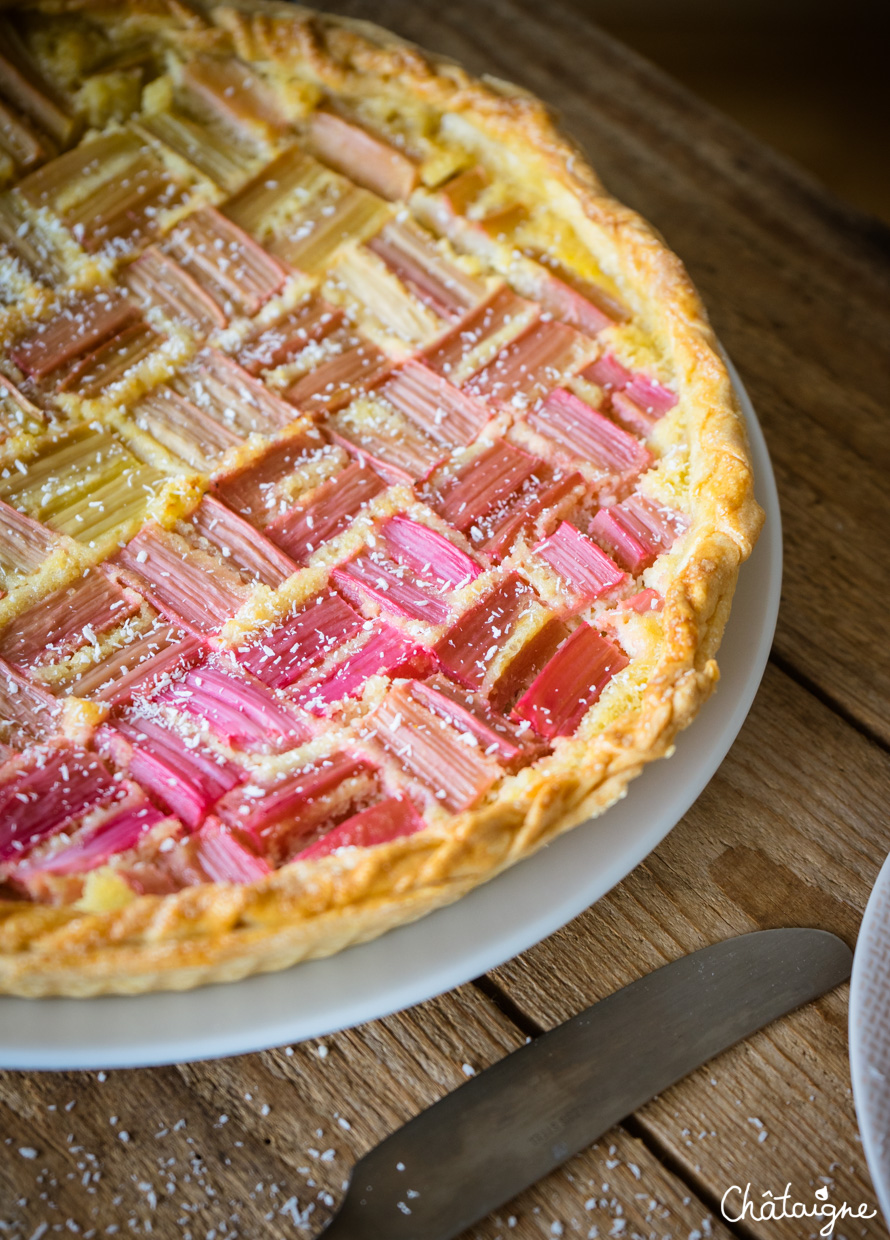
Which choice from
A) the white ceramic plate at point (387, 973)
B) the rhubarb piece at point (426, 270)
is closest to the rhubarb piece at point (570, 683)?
the white ceramic plate at point (387, 973)

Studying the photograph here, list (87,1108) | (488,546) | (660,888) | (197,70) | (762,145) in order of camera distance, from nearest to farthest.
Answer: (87,1108) < (660,888) < (488,546) < (197,70) < (762,145)

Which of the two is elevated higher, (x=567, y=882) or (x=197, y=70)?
(x=197, y=70)

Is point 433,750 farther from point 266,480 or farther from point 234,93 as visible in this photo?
point 234,93

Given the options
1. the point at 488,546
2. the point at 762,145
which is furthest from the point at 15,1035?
the point at 762,145

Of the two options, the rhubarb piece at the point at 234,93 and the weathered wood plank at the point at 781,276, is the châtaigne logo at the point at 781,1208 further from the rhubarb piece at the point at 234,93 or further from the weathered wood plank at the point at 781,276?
the rhubarb piece at the point at 234,93

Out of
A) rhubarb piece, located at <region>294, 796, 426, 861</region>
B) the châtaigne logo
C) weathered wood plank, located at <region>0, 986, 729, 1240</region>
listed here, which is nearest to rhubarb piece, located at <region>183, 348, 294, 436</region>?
rhubarb piece, located at <region>294, 796, 426, 861</region>

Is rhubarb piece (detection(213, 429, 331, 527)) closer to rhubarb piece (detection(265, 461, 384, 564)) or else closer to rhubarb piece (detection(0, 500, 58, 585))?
rhubarb piece (detection(265, 461, 384, 564))

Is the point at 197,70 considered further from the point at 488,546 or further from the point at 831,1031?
the point at 831,1031
